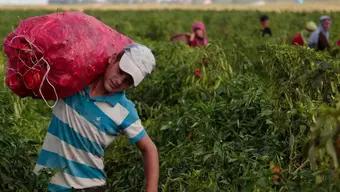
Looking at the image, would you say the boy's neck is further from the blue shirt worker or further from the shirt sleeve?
the shirt sleeve

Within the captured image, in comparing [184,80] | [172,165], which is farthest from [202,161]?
[184,80]

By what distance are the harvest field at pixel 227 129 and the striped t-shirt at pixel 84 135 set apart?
0.46 feet

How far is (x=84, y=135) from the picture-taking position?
393 centimetres

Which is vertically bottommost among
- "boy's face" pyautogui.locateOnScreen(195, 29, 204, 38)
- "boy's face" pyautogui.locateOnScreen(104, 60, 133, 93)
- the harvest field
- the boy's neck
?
"boy's face" pyautogui.locateOnScreen(195, 29, 204, 38)

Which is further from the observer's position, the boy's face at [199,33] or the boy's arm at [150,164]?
the boy's face at [199,33]

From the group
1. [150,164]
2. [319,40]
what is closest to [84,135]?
[150,164]

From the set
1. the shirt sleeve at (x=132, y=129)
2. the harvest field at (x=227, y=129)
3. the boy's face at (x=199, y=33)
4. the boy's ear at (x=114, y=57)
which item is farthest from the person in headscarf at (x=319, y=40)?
the shirt sleeve at (x=132, y=129)

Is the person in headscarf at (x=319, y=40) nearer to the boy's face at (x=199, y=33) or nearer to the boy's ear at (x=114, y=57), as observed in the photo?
the boy's face at (x=199, y=33)

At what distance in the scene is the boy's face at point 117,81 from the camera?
387cm

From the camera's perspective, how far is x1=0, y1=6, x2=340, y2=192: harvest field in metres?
3.82

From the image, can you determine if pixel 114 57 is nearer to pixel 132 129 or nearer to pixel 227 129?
pixel 132 129

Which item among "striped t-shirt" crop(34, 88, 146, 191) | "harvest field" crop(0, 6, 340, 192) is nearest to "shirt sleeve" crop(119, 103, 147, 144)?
"striped t-shirt" crop(34, 88, 146, 191)

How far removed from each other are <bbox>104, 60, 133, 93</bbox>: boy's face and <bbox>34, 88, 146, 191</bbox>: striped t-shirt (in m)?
0.06

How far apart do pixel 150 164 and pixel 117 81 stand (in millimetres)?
458
